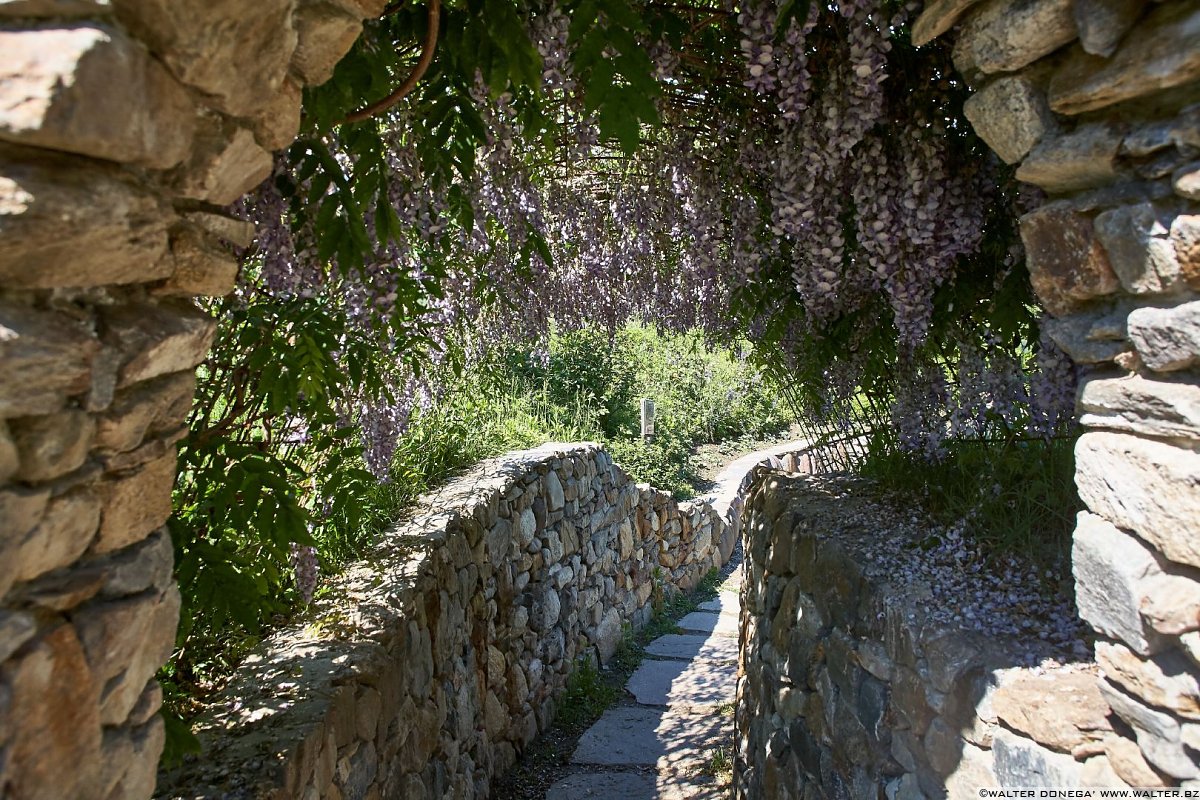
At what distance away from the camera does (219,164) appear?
4.01ft

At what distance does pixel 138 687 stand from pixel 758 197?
2657 mm

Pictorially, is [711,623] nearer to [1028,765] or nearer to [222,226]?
[1028,765]

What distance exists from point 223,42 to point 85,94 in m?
0.22

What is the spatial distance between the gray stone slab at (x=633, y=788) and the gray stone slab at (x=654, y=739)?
0.42 feet

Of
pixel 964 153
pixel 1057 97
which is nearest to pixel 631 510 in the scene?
pixel 964 153

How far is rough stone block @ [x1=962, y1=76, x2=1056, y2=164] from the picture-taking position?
1591 millimetres

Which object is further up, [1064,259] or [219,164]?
[219,164]

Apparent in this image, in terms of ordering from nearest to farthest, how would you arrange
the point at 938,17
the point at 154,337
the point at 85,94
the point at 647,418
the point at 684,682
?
the point at 85,94, the point at 154,337, the point at 938,17, the point at 684,682, the point at 647,418

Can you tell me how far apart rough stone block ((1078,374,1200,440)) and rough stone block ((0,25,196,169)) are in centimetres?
146

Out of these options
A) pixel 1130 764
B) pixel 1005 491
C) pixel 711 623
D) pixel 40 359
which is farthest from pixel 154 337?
pixel 711 623

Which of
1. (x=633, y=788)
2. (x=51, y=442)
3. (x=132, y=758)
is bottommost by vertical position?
(x=633, y=788)

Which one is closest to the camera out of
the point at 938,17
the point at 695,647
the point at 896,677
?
the point at 938,17

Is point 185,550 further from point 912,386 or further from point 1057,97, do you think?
point 912,386

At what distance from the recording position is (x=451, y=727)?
3.77 m
